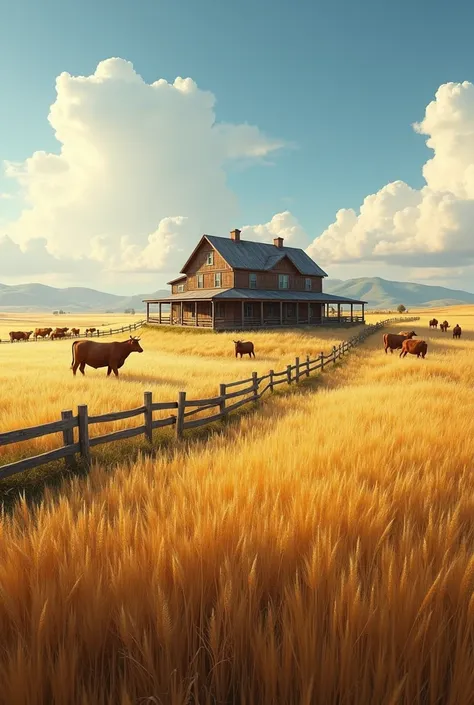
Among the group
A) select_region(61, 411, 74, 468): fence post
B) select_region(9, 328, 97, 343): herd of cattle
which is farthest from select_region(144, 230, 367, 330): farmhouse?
select_region(61, 411, 74, 468): fence post

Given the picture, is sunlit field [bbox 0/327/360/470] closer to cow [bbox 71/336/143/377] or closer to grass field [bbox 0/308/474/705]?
cow [bbox 71/336/143/377]

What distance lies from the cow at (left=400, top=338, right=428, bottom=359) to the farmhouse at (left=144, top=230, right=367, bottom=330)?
19.4m

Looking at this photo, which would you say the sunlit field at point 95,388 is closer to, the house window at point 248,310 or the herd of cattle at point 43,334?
the house window at point 248,310

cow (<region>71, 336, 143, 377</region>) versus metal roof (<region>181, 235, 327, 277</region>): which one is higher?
metal roof (<region>181, 235, 327, 277</region>)

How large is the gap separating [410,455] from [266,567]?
3.49m

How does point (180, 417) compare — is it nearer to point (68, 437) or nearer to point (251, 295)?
point (68, 437)

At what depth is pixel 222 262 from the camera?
45156mm

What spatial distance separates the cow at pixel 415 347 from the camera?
2419 centimetres

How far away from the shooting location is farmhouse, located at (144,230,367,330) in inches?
1734

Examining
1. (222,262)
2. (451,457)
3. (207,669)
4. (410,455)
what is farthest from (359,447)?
(222,262)

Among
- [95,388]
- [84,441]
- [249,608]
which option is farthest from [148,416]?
[249,608]

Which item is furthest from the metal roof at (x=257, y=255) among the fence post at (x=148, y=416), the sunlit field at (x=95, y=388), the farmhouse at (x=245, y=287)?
the fence post at (x=148, y=416)

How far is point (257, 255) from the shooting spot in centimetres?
4834

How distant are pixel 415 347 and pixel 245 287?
24.5m
